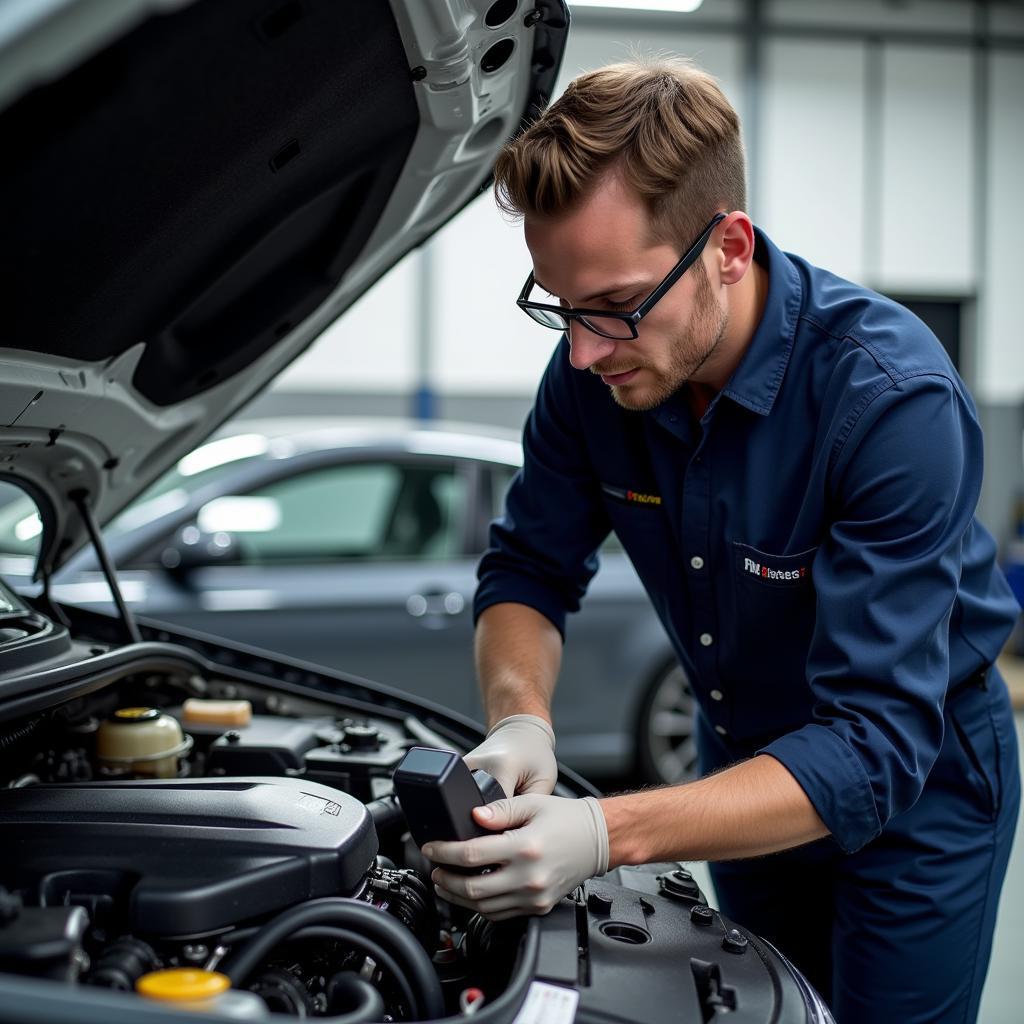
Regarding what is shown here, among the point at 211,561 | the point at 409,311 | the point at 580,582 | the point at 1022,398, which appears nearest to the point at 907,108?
the point at 1022,398

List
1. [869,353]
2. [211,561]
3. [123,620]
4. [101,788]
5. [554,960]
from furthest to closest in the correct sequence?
1. [211,561]
2. [123,620]
3. [869,353]
4. [101,788]
5. [554,960]

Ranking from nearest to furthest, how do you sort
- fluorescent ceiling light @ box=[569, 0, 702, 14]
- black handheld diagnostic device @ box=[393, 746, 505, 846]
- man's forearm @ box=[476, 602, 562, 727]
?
black handheld diagnostic device @ box=[393, 746, 505, 846] → man's forearm @ box=[476, 602, 562, 727] → fluorescent ceiling light @ box=[569, 0, 702, 14]

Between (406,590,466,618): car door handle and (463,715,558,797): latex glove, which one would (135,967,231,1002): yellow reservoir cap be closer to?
(463,715,558,797): latex glove

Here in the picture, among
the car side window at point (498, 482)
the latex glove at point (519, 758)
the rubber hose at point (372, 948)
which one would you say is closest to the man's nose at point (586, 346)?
the latex glove at point (519, 758)

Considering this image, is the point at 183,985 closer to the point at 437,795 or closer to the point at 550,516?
the point at 437,795

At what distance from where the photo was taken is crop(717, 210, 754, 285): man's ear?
1.35 meters

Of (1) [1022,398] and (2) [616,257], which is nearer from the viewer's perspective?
(2) [616,257]

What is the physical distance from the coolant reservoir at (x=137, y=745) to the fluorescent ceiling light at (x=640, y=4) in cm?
697

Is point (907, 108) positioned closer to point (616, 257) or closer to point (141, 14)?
point (616, 257)

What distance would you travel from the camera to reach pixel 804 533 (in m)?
1.36

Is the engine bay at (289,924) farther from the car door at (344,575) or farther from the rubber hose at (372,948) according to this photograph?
the car door at (344,575)

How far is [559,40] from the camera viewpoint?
4.40 feet

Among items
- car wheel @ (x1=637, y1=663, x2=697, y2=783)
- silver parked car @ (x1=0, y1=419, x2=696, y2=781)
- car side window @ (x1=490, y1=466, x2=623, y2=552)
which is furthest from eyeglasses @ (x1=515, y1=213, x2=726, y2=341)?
car wheel @ (x1=637, y1=663, x2=697, y2=783)

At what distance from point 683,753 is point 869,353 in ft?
8.66
